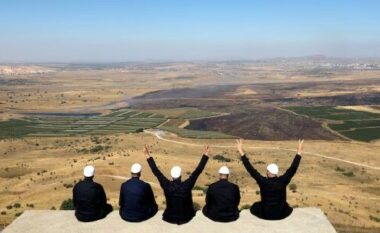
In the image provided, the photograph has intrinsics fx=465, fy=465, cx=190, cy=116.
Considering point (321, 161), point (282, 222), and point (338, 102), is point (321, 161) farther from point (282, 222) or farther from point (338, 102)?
point (338, 102)

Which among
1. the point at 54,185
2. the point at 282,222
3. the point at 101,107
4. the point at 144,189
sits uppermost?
the point at 144,189

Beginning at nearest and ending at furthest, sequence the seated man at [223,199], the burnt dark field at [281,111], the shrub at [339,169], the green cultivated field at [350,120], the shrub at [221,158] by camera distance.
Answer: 1. the seated man at [223,199]
2. the shrub at [339,169]
3. the shrub at [221,158]
4. the green cultivated field at [350,120]
5. the burnt dark field at [281,111]

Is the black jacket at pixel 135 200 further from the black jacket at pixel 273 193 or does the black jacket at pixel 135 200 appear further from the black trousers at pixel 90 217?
the black jacket at pixel 273 193

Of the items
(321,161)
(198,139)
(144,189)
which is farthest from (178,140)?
(144,189)

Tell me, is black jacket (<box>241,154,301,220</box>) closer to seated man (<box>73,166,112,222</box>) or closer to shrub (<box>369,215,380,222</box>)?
seated man (<box>73,166,112,222</box>)

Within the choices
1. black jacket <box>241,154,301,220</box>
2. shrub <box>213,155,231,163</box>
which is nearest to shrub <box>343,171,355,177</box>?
shrub <box>213,155,231,163</box>

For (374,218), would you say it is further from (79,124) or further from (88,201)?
(79,124)

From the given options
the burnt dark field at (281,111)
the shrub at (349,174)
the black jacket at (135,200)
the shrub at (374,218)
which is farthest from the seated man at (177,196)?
the burnt dark field at (281,111)
